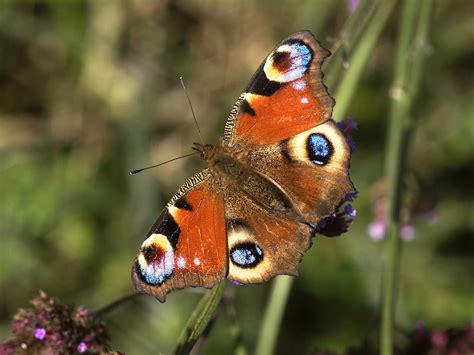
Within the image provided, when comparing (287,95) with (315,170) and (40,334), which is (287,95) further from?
(40,334)

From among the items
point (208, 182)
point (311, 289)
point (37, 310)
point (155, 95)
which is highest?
point (155, 95)

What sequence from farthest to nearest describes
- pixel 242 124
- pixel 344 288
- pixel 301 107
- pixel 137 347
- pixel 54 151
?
1. pixel 54 151
2. pixel 344 288
3. pixel 137 347
4. pixel 242 124
5. pixel 301 107

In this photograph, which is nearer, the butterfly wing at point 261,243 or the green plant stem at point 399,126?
the butterfly wing at point 261,243

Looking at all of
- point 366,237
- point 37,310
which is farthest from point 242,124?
point 366,237

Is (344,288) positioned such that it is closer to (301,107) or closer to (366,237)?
(366,237)

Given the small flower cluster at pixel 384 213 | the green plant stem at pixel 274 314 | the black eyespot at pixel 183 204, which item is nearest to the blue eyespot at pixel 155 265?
the black eyespot at pixel 183 204

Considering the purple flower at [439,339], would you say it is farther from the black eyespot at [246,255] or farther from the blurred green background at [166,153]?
the black eyespot at [246,255]
